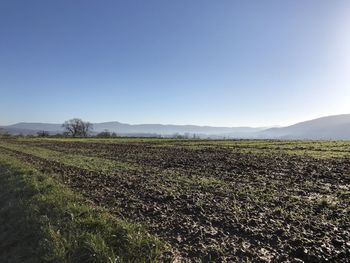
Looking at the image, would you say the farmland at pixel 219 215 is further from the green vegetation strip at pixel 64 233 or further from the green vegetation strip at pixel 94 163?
the green vegetation strip at pixel 94 163

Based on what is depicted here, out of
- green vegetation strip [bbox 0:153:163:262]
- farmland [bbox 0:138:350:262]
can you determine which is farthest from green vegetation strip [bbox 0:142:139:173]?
green vegetation strip [bbox 0:153:163:262]

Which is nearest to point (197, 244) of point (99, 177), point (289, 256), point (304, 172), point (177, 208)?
point (289, 256)

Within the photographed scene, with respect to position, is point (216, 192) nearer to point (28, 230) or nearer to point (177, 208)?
point (177, 208)

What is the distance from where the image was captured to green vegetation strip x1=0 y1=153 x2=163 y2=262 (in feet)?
28.4

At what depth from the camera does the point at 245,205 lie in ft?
40.5

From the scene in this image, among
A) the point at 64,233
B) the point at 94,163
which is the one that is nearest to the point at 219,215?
the point at 64,233

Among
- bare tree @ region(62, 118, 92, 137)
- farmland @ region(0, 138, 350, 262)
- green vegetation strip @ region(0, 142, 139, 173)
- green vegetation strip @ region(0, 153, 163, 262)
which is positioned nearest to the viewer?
farmland @ region(0, 138, 350, 262)

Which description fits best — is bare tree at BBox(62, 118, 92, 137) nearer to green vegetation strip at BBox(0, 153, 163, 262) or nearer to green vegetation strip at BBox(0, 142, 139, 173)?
green vegetation strip at BBox(0, 142, 139, 173)

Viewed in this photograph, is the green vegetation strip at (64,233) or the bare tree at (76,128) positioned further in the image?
the bare tree at (76,128)

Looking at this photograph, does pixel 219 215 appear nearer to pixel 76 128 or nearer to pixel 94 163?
pixel 94 163

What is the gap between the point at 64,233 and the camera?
10.1 meters

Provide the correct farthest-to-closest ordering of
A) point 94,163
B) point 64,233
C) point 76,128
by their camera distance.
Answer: point 76,128
point 94,163
point 64,233

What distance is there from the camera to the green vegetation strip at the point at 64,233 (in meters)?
8.65

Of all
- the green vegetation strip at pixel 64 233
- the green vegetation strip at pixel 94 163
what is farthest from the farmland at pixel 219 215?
the green vegetation strip at pixel 94 163
